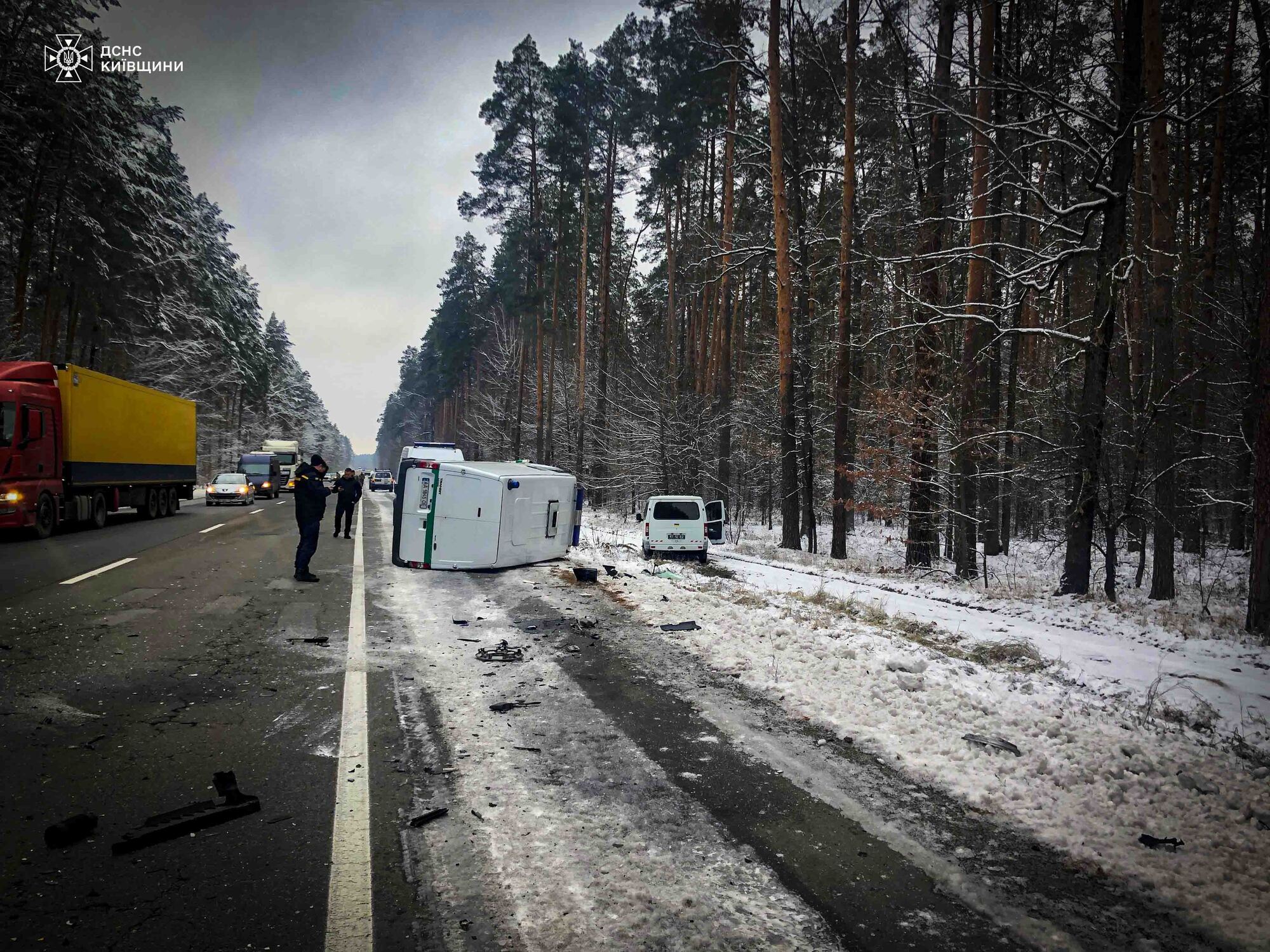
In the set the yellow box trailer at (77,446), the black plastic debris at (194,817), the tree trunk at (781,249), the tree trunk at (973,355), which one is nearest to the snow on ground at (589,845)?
the black plastic debris at (194,817)

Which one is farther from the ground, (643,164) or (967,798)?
(643,164)

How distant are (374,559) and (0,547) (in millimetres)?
7686

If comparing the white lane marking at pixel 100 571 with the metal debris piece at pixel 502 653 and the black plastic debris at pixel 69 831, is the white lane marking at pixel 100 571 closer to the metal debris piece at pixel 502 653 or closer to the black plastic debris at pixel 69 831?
the metal debris piece at pixel 502 653

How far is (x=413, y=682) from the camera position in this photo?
555 cm

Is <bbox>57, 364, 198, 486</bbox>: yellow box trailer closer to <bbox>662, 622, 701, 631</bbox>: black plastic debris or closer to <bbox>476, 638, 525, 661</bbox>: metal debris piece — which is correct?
<bbox>476, 638, 525, 661</bbox>: metal debris piece

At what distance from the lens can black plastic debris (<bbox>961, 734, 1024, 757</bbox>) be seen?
14.5 feet

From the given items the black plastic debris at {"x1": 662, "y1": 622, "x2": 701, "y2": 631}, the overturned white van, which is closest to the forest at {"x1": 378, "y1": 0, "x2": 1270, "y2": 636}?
the black plastic debris at {"x1": 662, "y1": 622, "x2": 701, "y2": 631}

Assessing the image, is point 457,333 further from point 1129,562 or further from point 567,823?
point 567,823

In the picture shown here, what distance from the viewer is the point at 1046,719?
16.1ft

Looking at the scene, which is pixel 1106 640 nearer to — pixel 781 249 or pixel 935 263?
pixel 935 263

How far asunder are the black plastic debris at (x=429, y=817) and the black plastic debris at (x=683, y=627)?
4.78 m

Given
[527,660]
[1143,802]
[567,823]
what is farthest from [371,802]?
[1143,802]

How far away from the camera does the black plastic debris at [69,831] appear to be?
2.95 metres

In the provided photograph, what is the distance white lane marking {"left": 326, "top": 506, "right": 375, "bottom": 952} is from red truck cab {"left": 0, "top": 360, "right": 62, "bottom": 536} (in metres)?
14.3
